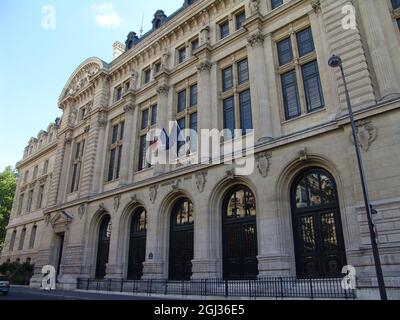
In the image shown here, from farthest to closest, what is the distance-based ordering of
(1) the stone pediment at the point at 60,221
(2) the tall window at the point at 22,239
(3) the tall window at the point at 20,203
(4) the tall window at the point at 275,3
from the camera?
1. (3) the tall window at the point at 20,203
2. (2) the tall window at the point at 22,239
3. (1) the stone pediment at the point at 60,221
4. (4) the tall window at the point at 275,3

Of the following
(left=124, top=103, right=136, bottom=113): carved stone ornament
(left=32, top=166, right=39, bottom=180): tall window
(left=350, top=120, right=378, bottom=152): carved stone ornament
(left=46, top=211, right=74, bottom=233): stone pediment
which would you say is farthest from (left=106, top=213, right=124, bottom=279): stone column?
(left=32, top=166, right=39, bottom=180): tall window

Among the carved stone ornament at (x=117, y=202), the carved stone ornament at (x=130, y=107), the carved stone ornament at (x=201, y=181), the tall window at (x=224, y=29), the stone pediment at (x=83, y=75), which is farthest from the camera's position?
the stone pediment at (x=83, y=75)

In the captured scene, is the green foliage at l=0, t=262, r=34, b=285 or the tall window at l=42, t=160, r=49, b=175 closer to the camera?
the green foliage at l=0, t=262, r=34, b=285

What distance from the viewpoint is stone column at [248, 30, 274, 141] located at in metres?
19.2

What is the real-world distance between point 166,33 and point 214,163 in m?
15.4

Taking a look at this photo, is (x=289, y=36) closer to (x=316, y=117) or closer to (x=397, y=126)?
(x=316, y=117)

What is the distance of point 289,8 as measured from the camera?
20.8 metres

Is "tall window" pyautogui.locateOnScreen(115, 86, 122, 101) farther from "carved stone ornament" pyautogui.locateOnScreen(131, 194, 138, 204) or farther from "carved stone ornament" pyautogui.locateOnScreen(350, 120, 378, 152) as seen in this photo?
"carved stone ornament" pyautogui.locateOnScreen(350, 120, 378, 152)

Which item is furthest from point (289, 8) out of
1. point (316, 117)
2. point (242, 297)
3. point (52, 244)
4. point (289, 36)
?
point (52, 244)

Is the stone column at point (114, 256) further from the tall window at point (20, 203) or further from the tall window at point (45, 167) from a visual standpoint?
the tall window at point (20, 203)

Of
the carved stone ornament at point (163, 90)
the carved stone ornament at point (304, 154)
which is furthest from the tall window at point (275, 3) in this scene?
the carved stone ornament at point (304, 154)

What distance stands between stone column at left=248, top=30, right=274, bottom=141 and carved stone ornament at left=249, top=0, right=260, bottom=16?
161 centimetres

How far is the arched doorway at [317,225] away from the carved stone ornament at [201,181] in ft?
19.2

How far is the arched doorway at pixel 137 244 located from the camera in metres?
24.5
